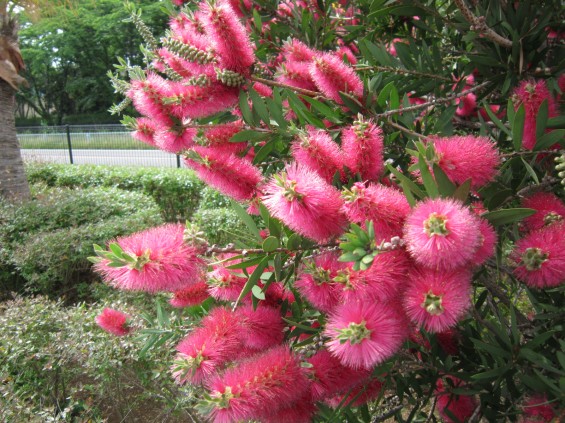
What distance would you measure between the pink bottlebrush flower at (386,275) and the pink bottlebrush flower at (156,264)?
0.93ft

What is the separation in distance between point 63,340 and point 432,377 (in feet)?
5.92

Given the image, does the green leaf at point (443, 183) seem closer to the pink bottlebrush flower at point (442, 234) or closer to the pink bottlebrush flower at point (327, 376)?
the pink bottlebrush flower at point (442, 234)

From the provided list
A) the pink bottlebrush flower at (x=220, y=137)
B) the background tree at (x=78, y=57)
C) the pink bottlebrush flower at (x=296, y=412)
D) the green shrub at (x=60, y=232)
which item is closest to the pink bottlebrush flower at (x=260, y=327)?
the pink bottlebrush flower at (x=296, y=412)

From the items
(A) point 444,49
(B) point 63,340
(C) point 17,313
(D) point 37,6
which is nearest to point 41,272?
(C) point 17,313

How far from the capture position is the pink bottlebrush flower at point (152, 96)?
908mm

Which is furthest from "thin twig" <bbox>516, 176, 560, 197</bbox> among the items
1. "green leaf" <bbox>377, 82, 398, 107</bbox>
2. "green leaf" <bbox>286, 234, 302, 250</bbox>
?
"green leaf" <bbox>286, 234, 302, 250</bbox>

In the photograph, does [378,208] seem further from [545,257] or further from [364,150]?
[545,257]

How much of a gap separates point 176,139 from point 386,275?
578mm

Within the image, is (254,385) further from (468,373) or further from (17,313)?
(17,313)

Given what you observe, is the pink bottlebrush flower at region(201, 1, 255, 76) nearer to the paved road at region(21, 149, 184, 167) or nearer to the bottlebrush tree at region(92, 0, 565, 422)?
the bottlebrush tree at region(92, 0, 565, 422)

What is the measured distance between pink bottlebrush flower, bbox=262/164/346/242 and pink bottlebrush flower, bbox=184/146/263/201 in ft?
0.77

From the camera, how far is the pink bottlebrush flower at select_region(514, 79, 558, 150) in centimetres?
81

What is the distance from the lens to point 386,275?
62cm

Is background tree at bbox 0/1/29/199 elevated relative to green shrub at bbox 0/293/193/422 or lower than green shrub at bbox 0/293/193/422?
elevated
